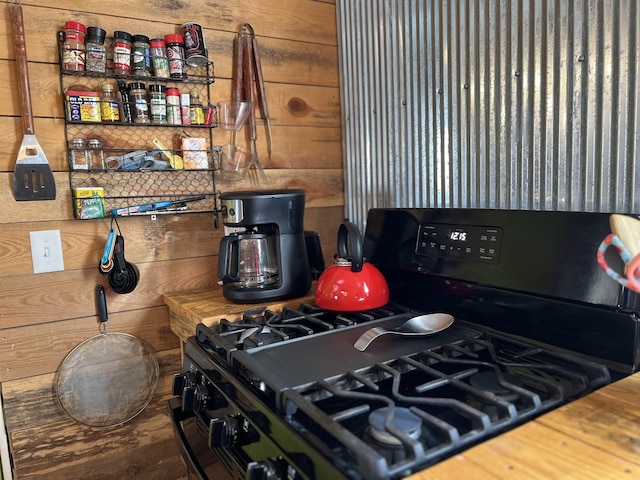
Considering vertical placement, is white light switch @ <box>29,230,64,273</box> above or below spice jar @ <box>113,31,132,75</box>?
below

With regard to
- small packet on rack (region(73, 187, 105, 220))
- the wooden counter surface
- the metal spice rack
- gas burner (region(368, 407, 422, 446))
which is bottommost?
the wooden counter surface

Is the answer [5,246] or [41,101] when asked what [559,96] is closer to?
[41,101]

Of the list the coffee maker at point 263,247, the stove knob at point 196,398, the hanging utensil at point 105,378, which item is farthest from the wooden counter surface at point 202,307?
the stove knob at point 196,398

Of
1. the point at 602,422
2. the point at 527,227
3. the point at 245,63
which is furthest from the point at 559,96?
the point at 245,63

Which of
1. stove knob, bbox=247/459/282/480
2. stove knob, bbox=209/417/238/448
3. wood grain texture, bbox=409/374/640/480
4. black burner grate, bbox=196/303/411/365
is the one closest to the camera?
wood grain texture, bbox=409/374/640/480

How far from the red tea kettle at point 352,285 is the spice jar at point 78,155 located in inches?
29.2

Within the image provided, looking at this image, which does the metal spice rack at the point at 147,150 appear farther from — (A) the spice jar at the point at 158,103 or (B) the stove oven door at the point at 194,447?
(B) the stove oven door at the point at 194,447

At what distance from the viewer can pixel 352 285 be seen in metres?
1.13

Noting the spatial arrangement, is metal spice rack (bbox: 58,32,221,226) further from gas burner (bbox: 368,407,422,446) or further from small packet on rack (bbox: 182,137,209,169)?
gas burner (bbox: 368,407,422,446)

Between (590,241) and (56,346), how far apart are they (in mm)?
1344

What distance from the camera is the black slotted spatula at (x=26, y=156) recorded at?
120 cm

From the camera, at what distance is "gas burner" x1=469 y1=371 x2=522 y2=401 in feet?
2.23

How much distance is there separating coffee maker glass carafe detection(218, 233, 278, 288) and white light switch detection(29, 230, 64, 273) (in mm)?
476

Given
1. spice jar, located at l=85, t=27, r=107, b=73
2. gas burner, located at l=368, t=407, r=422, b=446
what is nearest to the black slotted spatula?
spice jar, located at l=85, t=27, r=107, b=73
